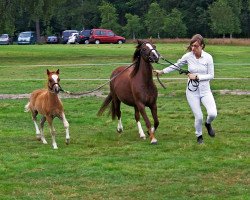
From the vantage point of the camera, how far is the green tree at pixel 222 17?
87.2 meters

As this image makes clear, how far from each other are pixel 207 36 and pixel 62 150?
302 feet

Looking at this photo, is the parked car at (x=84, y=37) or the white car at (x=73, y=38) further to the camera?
the white car at (x=73, y=38)

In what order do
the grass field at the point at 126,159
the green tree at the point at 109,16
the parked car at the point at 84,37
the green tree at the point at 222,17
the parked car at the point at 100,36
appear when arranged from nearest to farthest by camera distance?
the grass field at the point at 126,159, the parked car at the point at 100,36, the parked car at the point at 84,37, the green tree at the point at 222,17, the green tree at the point at 109,16

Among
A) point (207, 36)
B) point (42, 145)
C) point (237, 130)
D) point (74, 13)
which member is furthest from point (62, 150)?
point (74, 13)

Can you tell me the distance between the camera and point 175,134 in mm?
14820

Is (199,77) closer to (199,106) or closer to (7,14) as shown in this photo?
(199,106)

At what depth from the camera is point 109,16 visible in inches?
3994

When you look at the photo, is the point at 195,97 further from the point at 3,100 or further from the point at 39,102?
the point at 3,100

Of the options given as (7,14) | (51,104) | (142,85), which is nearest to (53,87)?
(51,104)

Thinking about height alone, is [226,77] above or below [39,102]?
below

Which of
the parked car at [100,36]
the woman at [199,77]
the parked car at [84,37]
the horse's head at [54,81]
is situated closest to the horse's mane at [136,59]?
the woman at [199,77]

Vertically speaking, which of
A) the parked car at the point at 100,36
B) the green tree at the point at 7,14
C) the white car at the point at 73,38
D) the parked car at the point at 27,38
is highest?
the green tree at the point at 7,14

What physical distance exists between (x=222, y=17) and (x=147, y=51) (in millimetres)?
75274

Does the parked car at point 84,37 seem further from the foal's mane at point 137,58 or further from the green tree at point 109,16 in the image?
the foal's mane at point 137,58
